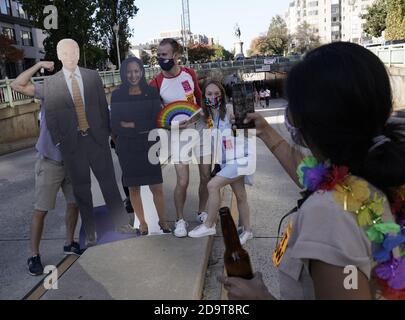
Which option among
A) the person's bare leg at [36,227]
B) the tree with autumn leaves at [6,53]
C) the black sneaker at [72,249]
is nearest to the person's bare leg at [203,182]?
the black sneaker at [72,249]

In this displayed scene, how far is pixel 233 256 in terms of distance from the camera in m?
1.55

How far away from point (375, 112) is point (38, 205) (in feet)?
11.0

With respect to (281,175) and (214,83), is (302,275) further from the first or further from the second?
(281,175)

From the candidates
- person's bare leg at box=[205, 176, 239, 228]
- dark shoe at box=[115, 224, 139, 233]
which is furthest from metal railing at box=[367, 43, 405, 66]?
dark shoe at box=[115, 224, 139, 233]

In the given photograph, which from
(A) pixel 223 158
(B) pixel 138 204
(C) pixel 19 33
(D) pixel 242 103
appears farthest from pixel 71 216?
(C) pixel 19 33

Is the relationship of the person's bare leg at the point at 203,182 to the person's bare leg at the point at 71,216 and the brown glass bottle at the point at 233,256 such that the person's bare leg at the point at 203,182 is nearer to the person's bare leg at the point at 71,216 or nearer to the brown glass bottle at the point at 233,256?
the person's bare leg at the point at 71,216

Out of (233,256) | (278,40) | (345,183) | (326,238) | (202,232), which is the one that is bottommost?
(202,232)

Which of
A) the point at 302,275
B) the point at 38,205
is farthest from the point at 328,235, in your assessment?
the point at 38,205

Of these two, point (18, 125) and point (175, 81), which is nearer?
point (175, 81)

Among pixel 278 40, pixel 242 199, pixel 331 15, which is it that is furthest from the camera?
pixel 331 15

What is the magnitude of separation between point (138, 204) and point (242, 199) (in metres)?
1.08

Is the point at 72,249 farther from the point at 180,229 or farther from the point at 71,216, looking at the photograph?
the point at 180,229

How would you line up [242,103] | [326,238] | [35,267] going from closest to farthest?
1. [326,238]
2. [242,103]
3. [35,267]

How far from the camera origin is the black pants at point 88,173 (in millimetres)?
3680
